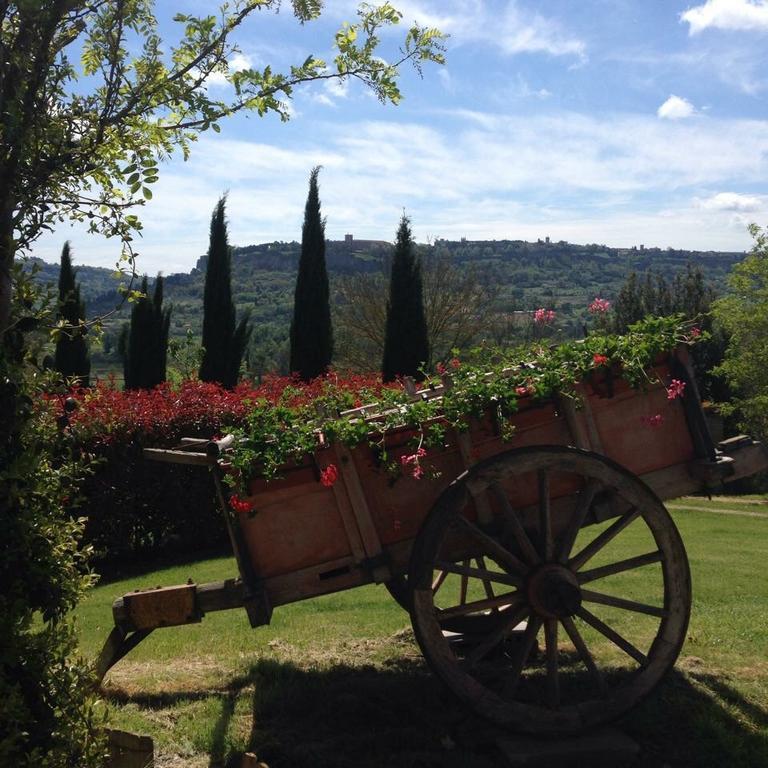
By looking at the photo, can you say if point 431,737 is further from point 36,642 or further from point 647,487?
point 36,642

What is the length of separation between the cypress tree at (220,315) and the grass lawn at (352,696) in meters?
17.6

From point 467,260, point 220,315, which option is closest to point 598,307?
point 220,315

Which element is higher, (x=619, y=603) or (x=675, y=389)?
(x=675, y=389)

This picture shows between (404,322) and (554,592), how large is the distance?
656 inches

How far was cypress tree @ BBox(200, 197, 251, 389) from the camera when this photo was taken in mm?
23984

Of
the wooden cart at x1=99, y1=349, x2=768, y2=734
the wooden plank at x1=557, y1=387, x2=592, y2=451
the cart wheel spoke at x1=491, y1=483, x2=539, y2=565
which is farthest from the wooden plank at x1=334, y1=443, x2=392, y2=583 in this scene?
the wooden plank at x1=557, y1=387, x2=592, y2=451

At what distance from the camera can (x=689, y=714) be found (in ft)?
13.0

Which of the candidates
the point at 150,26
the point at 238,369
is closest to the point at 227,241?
the point at 238,369

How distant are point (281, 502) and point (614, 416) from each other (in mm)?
1833

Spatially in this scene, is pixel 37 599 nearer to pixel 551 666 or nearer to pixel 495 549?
pixel 495 549

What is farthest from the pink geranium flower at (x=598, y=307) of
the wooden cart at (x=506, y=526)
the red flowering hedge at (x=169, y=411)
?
the red flowering hedge at (x=169, y=411)

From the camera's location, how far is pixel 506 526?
3982mm

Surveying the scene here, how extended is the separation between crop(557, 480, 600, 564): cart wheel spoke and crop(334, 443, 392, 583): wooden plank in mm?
890

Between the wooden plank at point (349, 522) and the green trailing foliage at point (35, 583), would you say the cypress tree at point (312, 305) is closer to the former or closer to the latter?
the wooden plank at point (349, 522)
